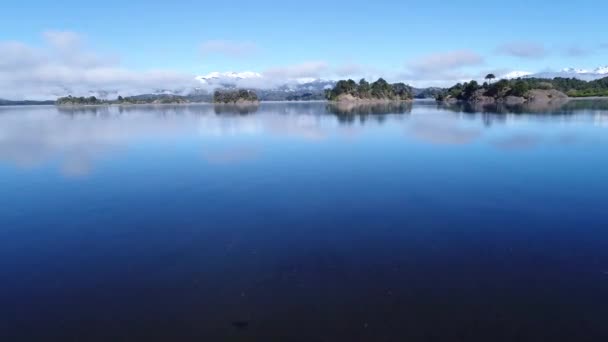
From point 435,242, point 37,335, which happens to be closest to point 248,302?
point 37,335

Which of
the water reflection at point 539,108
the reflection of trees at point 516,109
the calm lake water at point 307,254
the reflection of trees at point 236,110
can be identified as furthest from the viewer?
the reflection of trees at point 236,110

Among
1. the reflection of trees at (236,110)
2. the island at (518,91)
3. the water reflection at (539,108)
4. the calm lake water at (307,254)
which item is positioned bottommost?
the calm lake water at (307,254)

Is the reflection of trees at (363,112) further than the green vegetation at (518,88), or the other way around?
the green vegetation at (518,88)

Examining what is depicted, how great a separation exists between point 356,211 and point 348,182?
468 cm

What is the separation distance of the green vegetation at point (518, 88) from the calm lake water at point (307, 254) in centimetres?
13795

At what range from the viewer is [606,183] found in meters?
16.6

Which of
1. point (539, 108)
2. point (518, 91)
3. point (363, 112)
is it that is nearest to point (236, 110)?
point (363, 112)

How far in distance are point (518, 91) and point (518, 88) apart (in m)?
1.32

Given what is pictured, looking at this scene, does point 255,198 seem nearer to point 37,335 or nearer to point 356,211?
point 356,211

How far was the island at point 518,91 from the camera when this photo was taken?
13738 cm

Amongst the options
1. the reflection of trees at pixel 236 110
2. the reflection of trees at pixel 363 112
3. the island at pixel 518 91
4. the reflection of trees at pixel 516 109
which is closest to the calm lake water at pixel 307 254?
the reflection of trees at pixel 363 112

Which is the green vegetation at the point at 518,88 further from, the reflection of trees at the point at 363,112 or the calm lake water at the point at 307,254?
the calm lake water at the point at 307,254

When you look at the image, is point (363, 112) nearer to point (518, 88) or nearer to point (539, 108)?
point (539, 108)

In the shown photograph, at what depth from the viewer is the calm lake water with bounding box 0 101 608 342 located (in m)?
6.98
